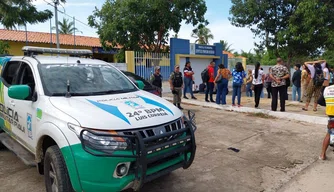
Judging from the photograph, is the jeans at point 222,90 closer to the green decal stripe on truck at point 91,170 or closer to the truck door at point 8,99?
the truck door at point 8,99

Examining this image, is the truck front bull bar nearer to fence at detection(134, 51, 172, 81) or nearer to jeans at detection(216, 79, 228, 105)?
jeans at detection(216, 79, 228, 105)

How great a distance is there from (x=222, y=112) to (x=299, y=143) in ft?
11.4

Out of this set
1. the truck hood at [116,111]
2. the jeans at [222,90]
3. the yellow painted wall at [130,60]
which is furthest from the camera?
the yellow painted wall at [130,60]

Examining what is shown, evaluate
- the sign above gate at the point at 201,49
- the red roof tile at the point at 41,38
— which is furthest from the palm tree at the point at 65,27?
the sign above gate at the point at 201,49

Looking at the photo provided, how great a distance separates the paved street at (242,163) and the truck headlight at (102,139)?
4.08 ft

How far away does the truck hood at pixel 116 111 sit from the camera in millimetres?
2624

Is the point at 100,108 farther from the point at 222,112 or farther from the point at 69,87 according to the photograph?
the point at 222,112

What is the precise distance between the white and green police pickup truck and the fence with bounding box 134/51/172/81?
30.1 ft

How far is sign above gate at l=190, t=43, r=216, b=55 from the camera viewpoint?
1571cm

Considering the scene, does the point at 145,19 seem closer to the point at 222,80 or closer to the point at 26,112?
the point at 222,80

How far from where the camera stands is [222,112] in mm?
8758

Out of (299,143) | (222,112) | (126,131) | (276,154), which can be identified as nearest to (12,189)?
(126,131)

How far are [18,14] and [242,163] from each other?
14027 millimetres

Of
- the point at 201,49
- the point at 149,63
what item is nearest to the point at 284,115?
the point at 149,63
